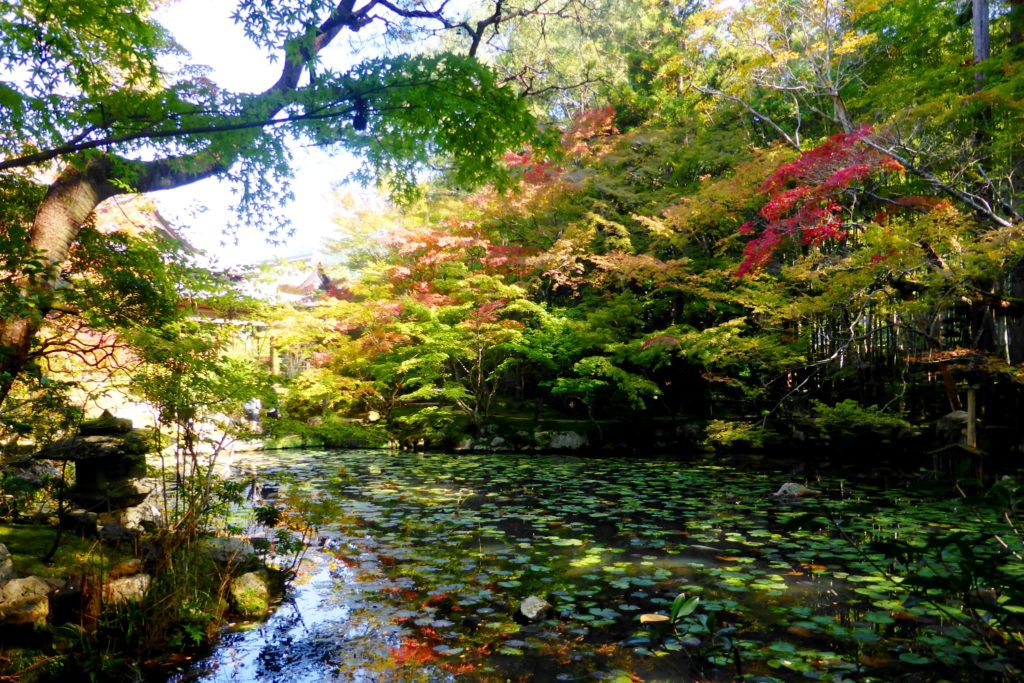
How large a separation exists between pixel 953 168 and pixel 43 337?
10.6 meters

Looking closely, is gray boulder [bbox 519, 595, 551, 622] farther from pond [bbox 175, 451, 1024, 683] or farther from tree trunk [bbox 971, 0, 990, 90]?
tree trunk [bbox 971, 0, 990, 90]

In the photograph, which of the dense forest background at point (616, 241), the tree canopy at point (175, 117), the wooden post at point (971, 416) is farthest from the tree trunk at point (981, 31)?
the tree canopy at point (175, 117)

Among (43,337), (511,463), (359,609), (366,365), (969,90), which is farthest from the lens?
(366,365)

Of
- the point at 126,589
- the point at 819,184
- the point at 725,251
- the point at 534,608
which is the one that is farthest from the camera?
the point at 725,251

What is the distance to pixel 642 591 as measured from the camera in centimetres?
410

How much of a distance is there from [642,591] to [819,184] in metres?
6.24

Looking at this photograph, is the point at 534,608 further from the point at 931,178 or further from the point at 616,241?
the point at 616,241

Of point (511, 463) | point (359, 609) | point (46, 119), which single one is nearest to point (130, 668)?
point (359, 609)

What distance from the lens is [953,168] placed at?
789 cm

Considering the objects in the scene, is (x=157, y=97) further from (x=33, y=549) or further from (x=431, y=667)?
(x=431, y=667)

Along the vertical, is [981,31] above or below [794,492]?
above

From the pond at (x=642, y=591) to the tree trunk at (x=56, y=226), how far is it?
2447 mm

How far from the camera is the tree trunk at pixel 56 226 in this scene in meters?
3.95

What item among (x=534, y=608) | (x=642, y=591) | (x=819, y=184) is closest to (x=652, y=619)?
(x=642, y=591)
